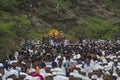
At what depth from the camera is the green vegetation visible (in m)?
30.6

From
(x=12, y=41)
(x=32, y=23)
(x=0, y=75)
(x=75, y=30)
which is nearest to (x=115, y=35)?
(x=75, y=30)

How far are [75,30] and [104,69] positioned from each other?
24320 mm

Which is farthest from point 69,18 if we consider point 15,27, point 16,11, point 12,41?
point 12,41

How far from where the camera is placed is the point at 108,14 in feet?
137

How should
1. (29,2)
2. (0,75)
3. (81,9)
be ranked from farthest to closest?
(81,9), (29,2), (0,75)

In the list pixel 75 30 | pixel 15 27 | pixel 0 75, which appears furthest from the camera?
pixel 75 30

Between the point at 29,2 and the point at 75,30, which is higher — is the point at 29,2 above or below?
above

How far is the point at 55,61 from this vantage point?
1382 cm

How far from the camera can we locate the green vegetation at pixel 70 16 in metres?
30.6

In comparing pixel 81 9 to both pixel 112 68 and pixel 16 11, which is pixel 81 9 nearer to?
pixel 16 11

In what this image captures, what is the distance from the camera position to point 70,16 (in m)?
37.1

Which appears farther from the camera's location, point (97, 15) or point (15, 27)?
point (97, 15)

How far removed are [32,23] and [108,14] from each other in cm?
1176

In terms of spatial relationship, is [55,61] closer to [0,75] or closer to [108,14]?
[0,75]
